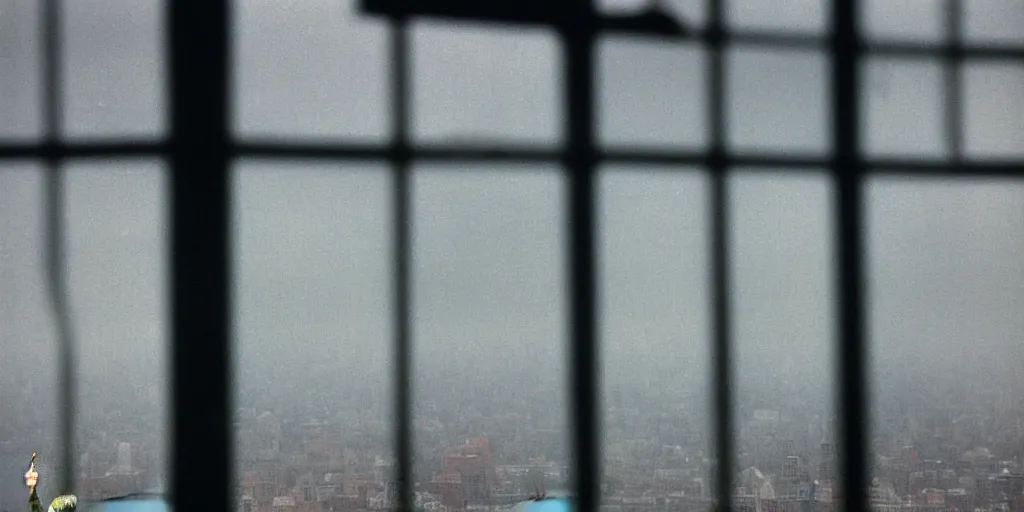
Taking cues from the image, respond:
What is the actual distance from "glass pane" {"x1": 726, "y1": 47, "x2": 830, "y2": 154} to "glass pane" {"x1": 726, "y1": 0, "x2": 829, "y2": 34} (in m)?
0.08

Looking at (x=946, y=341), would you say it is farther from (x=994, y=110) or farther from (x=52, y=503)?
(x=52, y=503)

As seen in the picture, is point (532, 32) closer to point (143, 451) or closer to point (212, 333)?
point (212, 333)

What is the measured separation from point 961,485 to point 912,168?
1.08 metres

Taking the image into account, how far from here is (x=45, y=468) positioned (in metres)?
2.79

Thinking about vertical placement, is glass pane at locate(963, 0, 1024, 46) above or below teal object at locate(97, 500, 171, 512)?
above

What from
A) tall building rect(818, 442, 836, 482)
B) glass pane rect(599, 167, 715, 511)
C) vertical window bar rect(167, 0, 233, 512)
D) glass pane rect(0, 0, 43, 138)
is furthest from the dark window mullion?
tall building rect(818, 442, 836, 482)

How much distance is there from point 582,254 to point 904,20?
1.38m

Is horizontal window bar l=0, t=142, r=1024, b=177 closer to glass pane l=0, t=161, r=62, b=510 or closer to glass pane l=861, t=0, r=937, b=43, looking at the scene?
glass pane l=0, t=161, r=62, b=510

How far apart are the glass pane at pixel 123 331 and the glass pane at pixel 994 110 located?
265 cm

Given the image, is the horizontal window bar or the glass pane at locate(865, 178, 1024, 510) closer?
the horizontal window bar

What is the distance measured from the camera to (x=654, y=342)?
3014mm

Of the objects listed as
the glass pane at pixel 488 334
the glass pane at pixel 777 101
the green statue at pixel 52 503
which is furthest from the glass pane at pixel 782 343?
the green statue at pixel 52 503

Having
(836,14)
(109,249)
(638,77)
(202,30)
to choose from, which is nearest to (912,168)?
(836,14)

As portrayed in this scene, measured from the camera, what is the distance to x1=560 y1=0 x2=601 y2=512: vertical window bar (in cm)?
297
